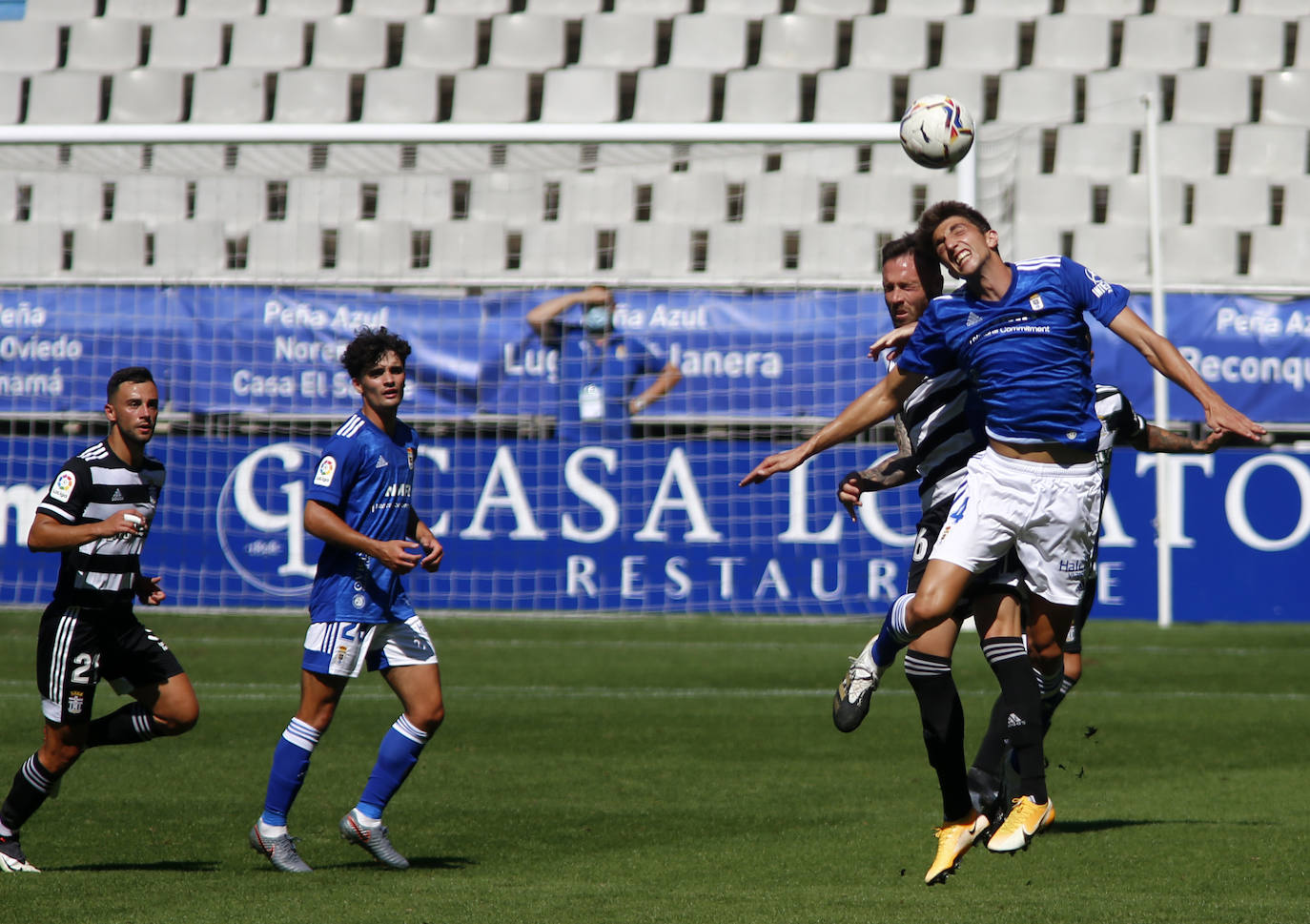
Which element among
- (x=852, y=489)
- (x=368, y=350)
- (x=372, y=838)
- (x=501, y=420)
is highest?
(x=501, y=420)

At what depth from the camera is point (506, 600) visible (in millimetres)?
14961

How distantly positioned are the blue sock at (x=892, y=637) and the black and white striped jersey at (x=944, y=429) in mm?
546

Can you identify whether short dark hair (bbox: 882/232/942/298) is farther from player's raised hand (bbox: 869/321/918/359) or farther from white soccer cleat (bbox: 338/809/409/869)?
white soccer cleat (bbox: 338/809/409/869)

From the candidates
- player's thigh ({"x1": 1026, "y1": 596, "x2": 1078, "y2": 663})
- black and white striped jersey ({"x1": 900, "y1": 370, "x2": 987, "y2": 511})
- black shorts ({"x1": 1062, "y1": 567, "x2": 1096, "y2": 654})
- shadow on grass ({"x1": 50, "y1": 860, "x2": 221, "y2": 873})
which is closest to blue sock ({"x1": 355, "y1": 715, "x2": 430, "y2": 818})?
shadow on grass ({"x1": 50, "y1": 860, "x2": 221, "y2": 873})

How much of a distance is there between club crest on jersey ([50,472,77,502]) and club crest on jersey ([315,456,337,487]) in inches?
33.4

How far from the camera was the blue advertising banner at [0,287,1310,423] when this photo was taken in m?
15.1

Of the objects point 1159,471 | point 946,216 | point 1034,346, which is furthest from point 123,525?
point 1159,471

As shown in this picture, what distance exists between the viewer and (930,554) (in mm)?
5695

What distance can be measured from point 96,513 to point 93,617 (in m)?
0.37

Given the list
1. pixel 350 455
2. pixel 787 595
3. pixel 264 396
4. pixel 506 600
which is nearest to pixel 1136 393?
pixel 787 595

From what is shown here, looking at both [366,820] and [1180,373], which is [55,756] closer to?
[366,820]

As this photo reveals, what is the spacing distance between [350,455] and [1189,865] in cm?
332

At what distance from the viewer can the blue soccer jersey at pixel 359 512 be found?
5.73 meters

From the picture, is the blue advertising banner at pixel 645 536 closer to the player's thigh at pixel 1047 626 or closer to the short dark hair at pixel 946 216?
the player's thigh at pixel 1047 626
